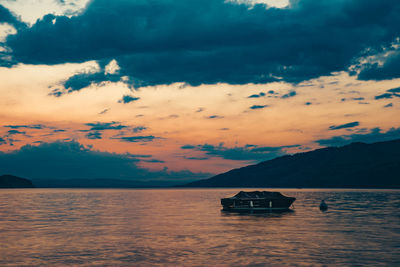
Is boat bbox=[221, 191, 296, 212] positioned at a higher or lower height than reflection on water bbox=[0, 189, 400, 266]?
higher

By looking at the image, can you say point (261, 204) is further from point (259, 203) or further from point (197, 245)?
point (197, 245)

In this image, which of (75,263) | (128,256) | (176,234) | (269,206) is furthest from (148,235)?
(269,206)

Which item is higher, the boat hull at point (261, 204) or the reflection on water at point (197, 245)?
the boat hull at point (261, 204)

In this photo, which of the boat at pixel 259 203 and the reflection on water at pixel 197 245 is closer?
the reflection on water at pixel 197 245

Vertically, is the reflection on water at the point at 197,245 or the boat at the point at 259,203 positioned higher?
the boat at the point at 259,203

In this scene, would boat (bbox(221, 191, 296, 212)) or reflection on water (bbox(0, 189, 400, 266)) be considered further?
boat (bbox(221, 191, 296, 212))

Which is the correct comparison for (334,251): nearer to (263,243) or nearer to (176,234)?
(263,243)

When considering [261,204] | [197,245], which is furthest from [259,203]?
[197,245]

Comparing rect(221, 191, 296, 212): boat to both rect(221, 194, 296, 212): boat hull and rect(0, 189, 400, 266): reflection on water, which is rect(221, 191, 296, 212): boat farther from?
rect(0, 189, 400, 266): reflection on water

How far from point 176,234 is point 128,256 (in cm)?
1482

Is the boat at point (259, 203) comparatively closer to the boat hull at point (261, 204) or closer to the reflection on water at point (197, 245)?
the boat hull at point (261, 204)

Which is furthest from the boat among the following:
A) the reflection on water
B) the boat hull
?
the reflection on water

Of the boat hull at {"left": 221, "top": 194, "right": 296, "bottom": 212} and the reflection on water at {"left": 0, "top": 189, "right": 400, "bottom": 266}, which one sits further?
the boat hull at {"left": 221, "top": 194, "right": 296, "bottom": 212}

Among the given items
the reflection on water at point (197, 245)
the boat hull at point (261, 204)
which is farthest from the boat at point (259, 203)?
the reflection on water at point (197, 245)
